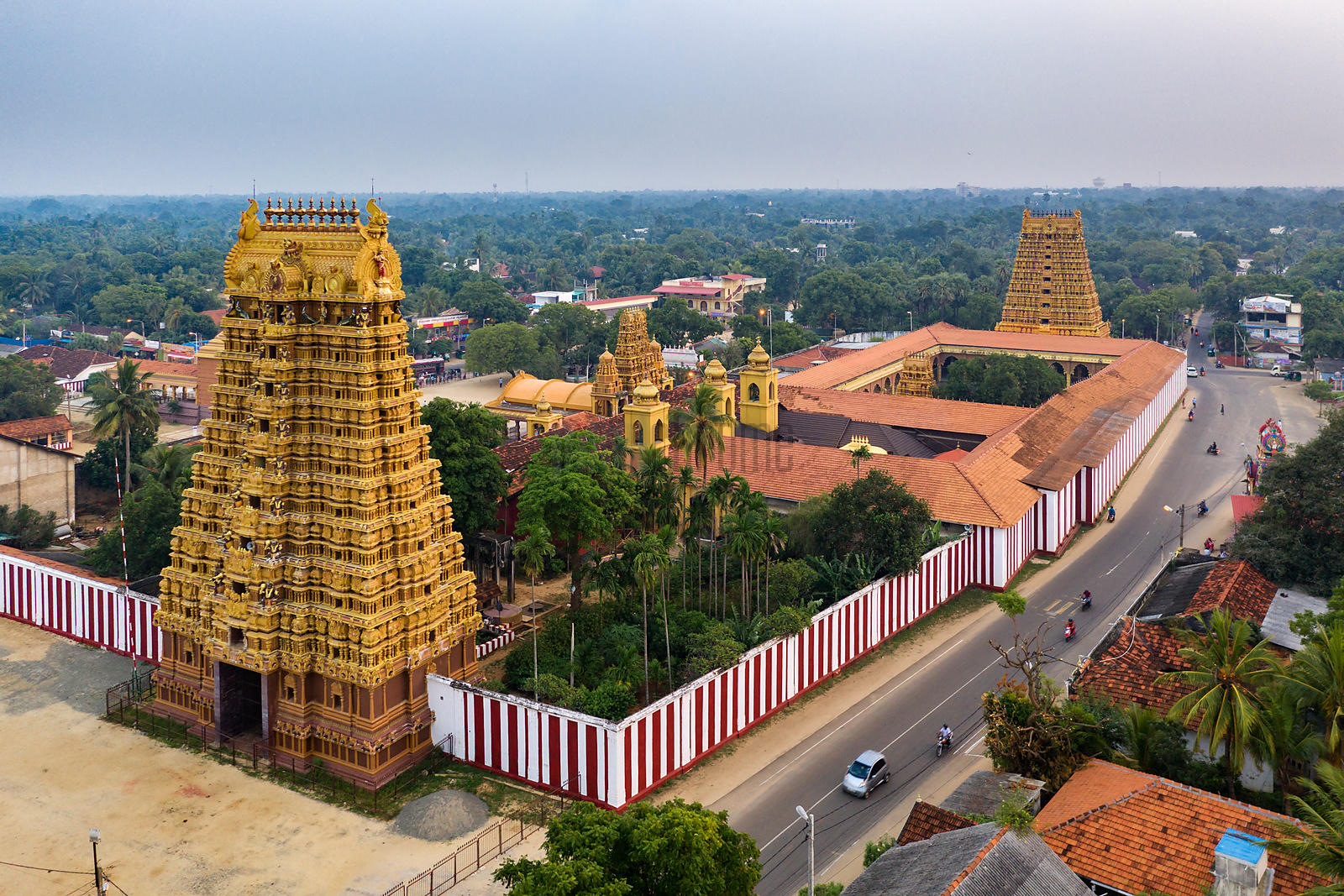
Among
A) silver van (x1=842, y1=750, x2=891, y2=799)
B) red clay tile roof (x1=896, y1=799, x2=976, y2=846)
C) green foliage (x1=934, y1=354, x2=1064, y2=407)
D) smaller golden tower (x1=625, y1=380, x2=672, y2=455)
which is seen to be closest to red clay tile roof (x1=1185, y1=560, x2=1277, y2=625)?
silver van (x1=842, y1=750, x2=891, y2=799)

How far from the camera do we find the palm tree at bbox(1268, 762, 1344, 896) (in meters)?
18.0

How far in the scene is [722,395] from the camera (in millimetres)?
51906

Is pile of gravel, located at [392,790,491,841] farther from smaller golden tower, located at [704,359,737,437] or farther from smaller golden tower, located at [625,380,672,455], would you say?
smaller golden tower, located at [704,359,737,437]

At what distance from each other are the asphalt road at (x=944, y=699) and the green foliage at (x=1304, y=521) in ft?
19.2

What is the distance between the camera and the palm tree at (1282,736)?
81.4 feet

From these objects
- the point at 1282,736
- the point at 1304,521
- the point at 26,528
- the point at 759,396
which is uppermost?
the point at 759,396

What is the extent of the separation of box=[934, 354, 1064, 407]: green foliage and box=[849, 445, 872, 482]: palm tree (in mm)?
29859

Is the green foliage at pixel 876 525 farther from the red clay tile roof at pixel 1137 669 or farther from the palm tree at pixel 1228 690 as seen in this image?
the palm tree at pixel 1228 690

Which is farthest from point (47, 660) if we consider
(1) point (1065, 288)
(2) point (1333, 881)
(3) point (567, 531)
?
(1) point (1065, 288)

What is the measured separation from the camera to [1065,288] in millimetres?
96375

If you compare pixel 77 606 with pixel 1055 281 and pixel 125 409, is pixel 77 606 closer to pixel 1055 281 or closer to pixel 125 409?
pixel 125 409

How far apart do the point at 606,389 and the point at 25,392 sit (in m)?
40.1

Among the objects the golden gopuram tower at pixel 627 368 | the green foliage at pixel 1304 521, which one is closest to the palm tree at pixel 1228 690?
the green foliage at pixel 1304 521

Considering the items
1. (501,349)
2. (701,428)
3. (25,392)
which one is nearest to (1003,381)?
(701,428)
